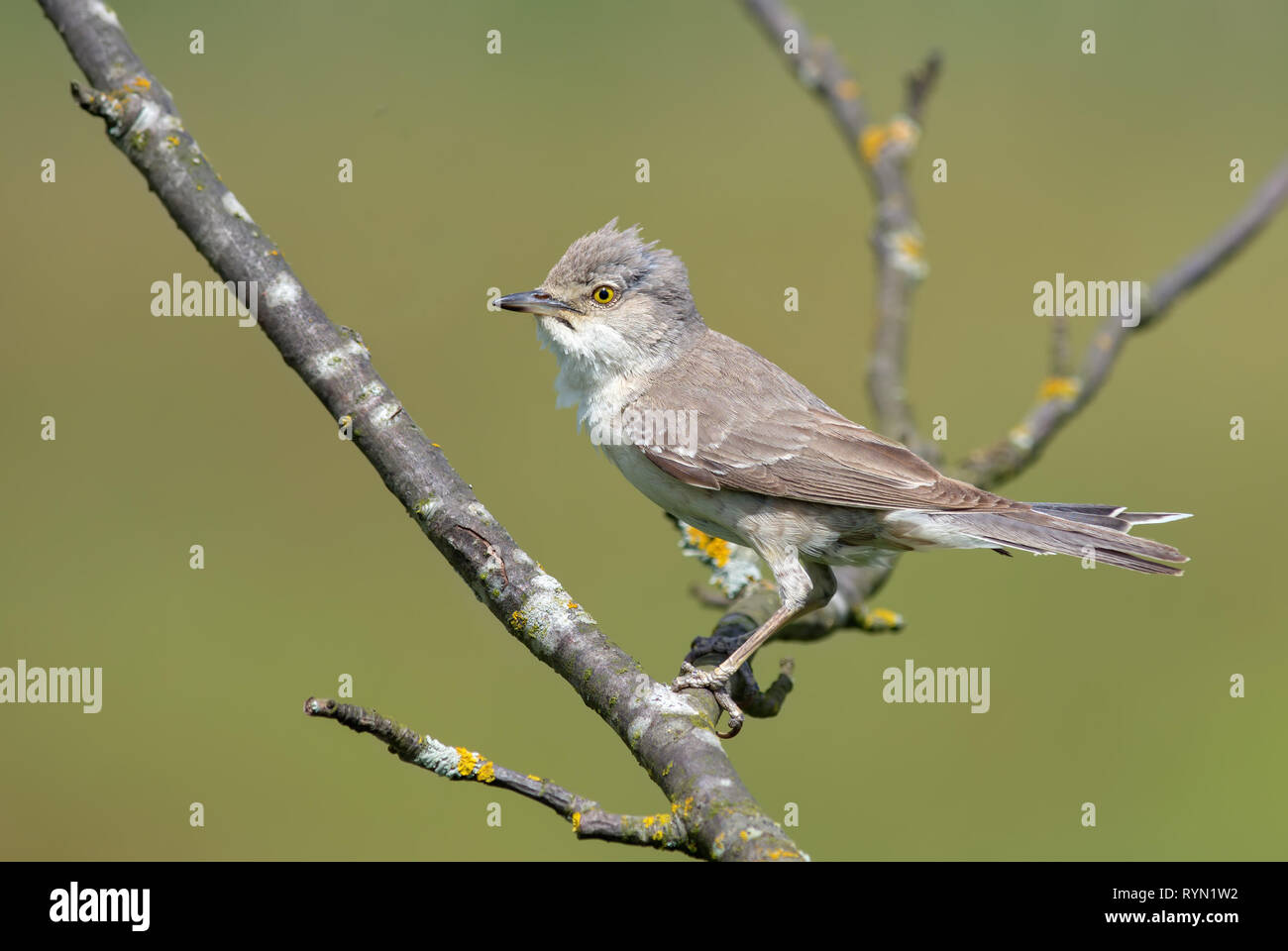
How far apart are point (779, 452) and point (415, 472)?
131 cm

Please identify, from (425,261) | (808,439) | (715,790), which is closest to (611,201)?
(425,261)

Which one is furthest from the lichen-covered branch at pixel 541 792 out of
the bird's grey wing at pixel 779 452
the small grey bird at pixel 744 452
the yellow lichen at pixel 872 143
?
the yellow lichen at pixel 872 143

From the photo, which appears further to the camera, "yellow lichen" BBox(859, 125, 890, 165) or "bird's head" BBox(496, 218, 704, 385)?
"yellow lichen" BBox(859, 125, 890, 165)

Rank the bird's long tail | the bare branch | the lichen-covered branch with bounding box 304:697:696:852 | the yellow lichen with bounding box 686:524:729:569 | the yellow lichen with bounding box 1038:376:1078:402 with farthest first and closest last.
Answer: the yellow lichen with bounding box 1038:376:1078:402, the bare branch, the yellow lichen with bounding box 686:524:729:569, the bird's long tail, the lichen-covered branch with bounding box 304:697:696:852

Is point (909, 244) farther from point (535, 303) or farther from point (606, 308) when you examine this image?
point (535, 303)

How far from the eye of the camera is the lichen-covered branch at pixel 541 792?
84.3 inches

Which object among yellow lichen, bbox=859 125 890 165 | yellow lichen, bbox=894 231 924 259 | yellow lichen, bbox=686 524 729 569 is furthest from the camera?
yellow lichen, bbox=859 125 890 165

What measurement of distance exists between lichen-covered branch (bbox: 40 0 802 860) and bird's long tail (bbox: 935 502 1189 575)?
3.81ft

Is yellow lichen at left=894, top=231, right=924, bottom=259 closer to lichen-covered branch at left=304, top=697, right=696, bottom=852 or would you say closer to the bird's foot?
the bird's foot

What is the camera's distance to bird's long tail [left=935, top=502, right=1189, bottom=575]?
10.7ft

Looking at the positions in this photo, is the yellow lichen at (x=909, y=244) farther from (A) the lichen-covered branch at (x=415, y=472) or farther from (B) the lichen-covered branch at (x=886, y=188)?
(A) the lichen-covered branch at (x=415, y=472)

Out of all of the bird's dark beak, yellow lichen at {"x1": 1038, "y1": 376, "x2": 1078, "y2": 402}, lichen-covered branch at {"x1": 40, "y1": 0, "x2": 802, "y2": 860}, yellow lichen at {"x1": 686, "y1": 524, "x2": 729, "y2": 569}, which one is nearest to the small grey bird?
the bird's dark beak

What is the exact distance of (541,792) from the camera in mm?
2248

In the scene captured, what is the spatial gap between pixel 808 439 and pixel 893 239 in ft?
6.18
